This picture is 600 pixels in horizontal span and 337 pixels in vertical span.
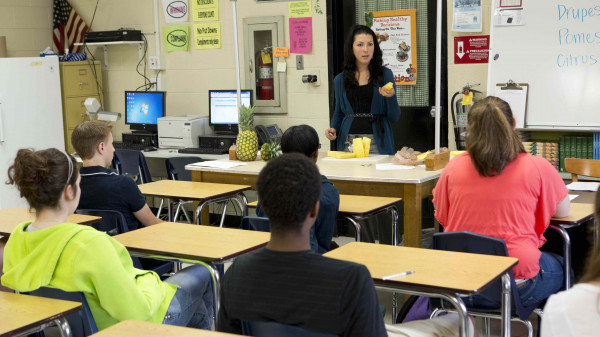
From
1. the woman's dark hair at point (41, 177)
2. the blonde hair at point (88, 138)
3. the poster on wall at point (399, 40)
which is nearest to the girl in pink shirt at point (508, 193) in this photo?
the woman's dark hair at point (41, 177)

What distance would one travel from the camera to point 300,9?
600 cm

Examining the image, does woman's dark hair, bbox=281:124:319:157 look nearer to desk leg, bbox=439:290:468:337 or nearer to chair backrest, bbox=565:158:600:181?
desk leg, bbox=439:290:468:337

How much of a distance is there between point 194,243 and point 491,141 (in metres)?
1.22

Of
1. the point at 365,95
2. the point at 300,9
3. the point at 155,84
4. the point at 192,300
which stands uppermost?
the point at 300,9

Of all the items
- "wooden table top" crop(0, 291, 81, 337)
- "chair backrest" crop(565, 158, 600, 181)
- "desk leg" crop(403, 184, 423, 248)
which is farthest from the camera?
"chair backrest" crop(565, 158, 600, 181)

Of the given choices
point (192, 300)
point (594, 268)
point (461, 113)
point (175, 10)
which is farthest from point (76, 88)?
point (594, 268)

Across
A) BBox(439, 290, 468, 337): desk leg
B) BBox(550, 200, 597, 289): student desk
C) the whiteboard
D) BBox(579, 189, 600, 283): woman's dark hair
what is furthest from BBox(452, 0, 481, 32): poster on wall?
BBox(579, 189, 600, 283): woman's dark hair

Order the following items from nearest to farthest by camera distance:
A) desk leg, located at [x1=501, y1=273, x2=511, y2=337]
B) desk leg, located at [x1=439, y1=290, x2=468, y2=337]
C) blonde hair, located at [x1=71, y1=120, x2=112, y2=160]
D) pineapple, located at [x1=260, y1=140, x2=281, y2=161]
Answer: desk leg, located at [x1=439, y1=290, x2=468, y2=337]
desk leg, located at [x1=501, y1=273, x2=511, y2=337]
blonde hair, located at [x1=71, y1=120, x2=112, y2=160]
pineapple, located at [x1=260, y1=140, x2=281, y2=161]

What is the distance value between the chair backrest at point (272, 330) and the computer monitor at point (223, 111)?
4.42 m

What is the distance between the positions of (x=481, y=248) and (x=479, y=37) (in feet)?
9.48

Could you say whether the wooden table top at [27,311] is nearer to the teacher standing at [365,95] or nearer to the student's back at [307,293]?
the student's back at [307,293]

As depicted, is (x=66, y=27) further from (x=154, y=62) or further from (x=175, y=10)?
(x=175, y=10)

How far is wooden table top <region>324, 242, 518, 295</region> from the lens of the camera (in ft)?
7.16

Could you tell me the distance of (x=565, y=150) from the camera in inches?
191
